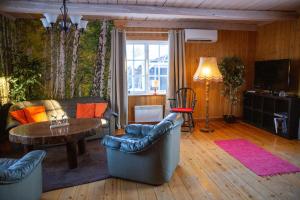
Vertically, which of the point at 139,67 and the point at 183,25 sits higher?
the point at 183,25

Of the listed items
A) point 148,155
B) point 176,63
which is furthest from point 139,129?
point 176,63

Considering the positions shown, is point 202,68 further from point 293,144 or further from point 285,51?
point 293,144

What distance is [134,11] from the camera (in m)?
3.87

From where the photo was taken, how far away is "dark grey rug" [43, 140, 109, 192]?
275cm

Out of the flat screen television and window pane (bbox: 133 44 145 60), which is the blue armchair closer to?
window pane (bbox: 133 44 145 60)

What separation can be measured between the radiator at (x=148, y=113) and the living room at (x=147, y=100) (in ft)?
0.08

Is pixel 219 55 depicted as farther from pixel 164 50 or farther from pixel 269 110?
pixel 269 110

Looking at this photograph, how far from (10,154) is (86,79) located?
2083 mm

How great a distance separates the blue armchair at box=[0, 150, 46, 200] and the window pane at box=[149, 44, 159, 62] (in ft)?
12.2

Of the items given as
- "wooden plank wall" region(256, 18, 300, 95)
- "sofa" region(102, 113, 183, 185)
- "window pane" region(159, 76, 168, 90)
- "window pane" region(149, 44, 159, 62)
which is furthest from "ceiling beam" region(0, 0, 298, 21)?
"sofa" region(102, 113, 183, 185)

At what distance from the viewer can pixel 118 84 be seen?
200 inches

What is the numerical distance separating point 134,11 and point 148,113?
A: 94.8 inches

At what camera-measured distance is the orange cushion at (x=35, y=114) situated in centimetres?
390

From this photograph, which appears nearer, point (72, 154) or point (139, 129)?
point (72, 154)
